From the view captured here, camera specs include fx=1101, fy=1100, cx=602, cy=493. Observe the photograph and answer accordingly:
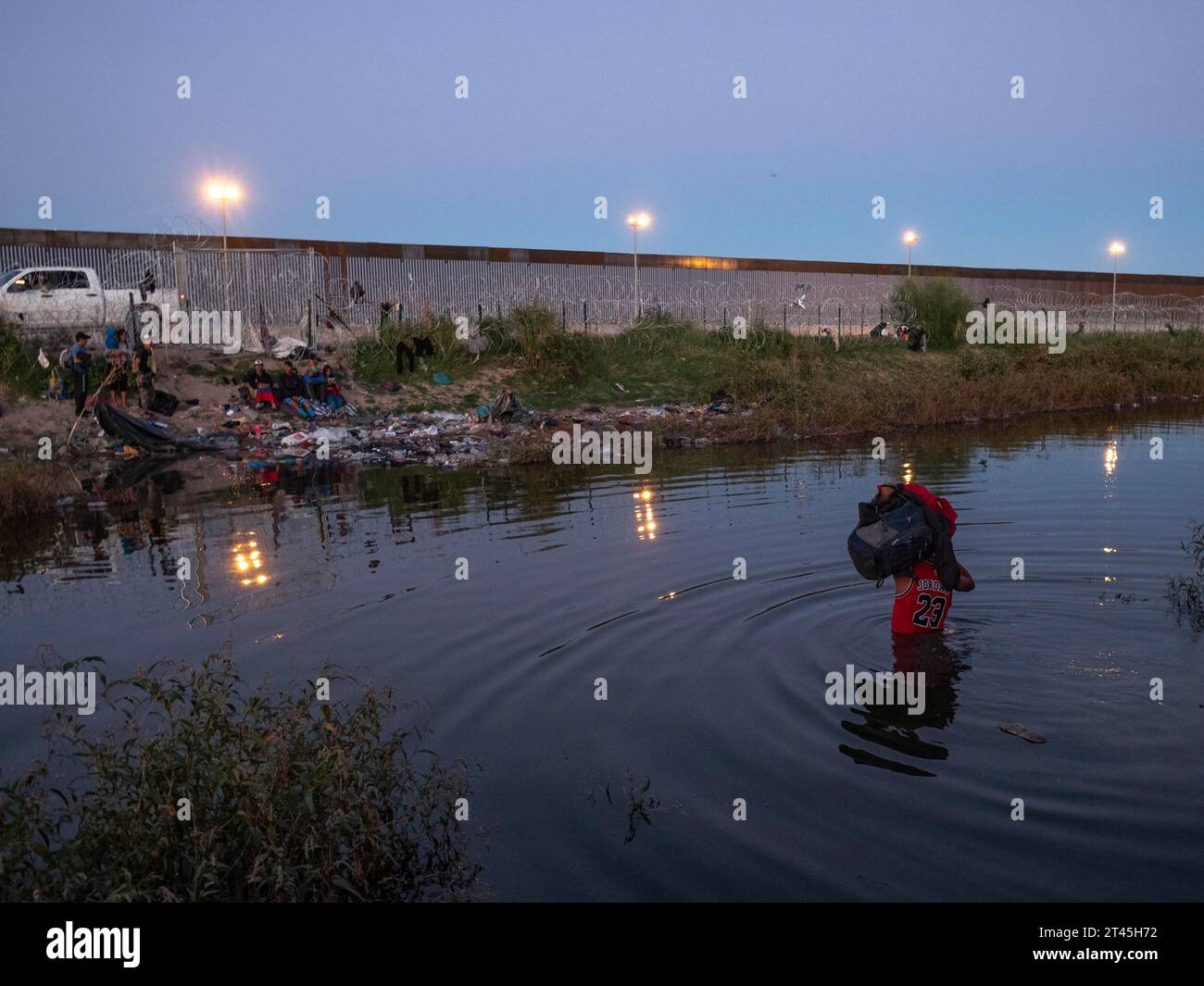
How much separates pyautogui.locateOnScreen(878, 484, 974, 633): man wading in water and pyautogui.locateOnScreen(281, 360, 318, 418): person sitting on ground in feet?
64.7

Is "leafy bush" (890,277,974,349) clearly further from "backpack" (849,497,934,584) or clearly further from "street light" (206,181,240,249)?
"backpack" (849,497,934,584)

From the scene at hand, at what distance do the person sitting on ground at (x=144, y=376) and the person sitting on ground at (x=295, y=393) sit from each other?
299 cm

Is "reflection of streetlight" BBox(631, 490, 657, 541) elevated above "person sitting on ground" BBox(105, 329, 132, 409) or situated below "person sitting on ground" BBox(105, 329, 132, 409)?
below

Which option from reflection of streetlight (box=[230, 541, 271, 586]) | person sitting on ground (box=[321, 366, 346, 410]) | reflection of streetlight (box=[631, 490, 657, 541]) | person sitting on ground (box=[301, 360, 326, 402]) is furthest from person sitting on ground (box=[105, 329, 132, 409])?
reflection of streetlight (box=[631, 490, 657, 541])

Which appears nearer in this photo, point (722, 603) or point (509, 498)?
point (722, 603)

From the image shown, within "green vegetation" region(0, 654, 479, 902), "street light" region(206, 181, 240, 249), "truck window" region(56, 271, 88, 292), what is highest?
"street light" region(206, 181, 240, 249)

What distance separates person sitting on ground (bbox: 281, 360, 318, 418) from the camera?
26.0 metres

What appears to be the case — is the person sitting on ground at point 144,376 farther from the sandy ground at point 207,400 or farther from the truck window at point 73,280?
the truck window at point 73,280

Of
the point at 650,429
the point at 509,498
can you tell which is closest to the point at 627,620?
the point at 509,498

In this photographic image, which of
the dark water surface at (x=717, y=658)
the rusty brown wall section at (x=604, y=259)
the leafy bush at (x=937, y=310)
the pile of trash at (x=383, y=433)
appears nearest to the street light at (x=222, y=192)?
the rusty brown wall section at (x=604, y=259)

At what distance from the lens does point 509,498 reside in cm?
1734

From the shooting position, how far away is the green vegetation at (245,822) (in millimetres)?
4758
